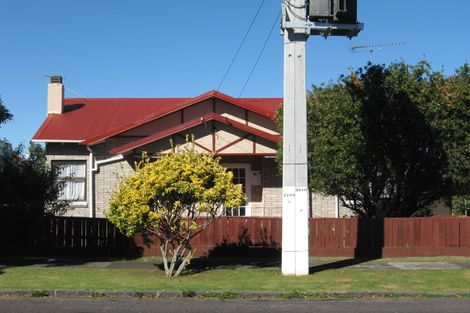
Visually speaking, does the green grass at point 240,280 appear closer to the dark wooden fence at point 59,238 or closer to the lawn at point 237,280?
the lawn at point 237,280

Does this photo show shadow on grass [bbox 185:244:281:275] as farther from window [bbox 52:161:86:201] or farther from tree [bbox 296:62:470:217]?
window [bbox 52:161:86:201]

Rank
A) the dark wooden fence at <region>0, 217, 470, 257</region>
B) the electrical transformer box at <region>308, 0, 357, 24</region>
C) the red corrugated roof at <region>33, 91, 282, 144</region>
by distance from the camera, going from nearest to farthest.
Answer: the electrical transformer box at <region>308, 0, 357, 24</region> < the dark wooden fence at <region>0, 217, 470, 257</region> < the red corrugated roof at <region>33, 91, 282, 144</region>

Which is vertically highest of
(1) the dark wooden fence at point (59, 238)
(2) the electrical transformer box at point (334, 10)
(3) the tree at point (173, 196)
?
(2) the electrical transformer box at point (334, 10)

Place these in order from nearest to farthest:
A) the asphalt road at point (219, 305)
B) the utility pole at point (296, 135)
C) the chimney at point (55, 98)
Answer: the asphalt road at point (219, 305), the utility pole at point (296, 135), the chimney at point (55, 98)

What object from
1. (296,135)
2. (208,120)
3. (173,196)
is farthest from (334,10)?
(208,120)

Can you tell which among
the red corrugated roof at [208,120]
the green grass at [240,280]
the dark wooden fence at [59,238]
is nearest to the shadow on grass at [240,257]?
the green grass at [240,280]

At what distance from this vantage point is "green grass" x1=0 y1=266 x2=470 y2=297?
11.1 meters

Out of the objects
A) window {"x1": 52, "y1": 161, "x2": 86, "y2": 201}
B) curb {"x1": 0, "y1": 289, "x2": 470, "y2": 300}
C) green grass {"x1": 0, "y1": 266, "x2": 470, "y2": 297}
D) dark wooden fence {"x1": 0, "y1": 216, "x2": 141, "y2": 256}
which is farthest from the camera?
window {"x1": 52, "y1": 161, "x2": 86, "y2": 201}

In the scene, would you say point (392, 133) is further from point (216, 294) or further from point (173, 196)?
point (216, 294)

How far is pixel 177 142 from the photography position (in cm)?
2086

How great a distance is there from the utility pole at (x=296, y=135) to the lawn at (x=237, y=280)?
26.2 inches

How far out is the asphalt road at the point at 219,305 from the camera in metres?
9.25

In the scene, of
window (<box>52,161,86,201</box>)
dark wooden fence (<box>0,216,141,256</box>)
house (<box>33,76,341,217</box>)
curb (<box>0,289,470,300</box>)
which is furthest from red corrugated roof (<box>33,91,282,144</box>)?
curb (<box>0,289,470,300</box>)

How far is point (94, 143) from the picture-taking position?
73.7 ft
